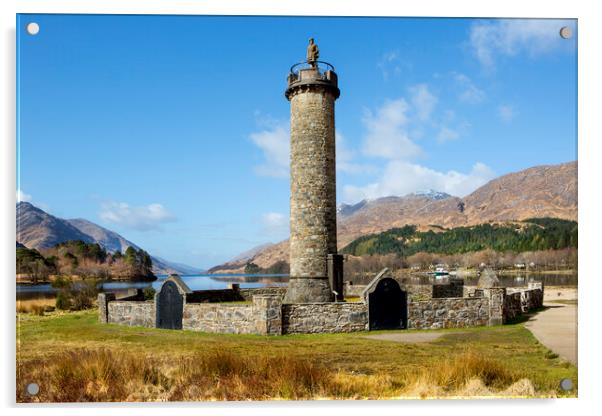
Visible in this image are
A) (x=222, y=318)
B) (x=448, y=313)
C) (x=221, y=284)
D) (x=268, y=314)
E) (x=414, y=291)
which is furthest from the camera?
(x=221, y=284)

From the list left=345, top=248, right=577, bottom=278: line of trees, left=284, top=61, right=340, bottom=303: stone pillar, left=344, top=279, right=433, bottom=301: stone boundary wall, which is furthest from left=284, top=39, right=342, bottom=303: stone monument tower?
left=345, top=248, right=577, bottom=278: line of trees

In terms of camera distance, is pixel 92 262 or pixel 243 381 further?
pixel 92 262

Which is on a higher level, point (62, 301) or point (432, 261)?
point (62, 301)

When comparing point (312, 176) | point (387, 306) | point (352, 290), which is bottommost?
point (352, 290)

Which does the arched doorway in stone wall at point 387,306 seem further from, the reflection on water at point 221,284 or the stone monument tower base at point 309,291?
the reflection on water at point 221,284

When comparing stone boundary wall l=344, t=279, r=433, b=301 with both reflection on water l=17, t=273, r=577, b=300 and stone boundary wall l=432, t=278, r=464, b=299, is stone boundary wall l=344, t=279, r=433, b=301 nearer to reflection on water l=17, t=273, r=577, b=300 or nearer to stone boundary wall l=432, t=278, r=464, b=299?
stone boundary wall l=432, t=278, r=464, b=299

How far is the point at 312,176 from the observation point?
18.6 metres

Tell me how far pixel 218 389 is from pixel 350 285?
17.1 m

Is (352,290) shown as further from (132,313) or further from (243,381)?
(243,381)

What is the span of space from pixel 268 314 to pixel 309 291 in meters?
3.47

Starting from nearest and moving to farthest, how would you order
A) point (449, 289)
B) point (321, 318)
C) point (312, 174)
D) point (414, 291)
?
point (321, 318) < point (312, 174) < point (449, 289) < point (414, 291)

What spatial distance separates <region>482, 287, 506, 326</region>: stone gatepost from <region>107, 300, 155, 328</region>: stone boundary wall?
11098mm

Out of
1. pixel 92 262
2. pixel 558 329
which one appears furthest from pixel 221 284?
pixel 558 329

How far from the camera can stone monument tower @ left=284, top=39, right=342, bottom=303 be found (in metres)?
18.5
